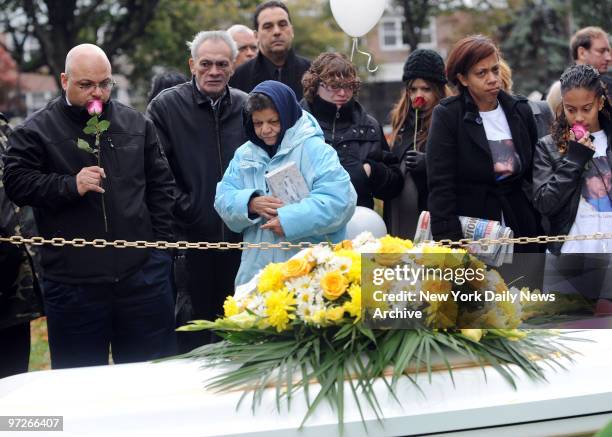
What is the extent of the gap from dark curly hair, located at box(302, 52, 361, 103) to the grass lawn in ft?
11.8

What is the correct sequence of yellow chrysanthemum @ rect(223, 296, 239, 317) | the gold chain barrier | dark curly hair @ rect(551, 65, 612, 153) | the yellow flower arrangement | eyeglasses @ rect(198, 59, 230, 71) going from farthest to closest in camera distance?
eyeglasses @ rect(198, 59, 230, 71)
dark curly hair @ rect(551, 65, 612, 153)
the gold chain barrier
yellow chrysanthemum @ rect(223, 296, 239, 317)
the yellow flower arrangement

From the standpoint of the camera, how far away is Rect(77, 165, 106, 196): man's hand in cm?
534

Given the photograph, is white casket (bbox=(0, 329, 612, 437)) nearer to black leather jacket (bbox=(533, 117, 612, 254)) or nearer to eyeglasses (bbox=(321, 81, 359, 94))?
black leather jacket (bbox=(533, 117, 612, 254))

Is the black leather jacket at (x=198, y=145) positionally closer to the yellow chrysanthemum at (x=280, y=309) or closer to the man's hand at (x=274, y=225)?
the man's hand at (x=274, y=225)

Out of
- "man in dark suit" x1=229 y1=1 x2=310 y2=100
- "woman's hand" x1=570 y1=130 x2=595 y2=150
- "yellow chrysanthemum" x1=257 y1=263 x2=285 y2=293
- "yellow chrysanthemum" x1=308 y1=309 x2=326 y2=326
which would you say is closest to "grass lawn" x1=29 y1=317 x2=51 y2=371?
"man in dark suit" x1=229 y1=1 x2=310 y2=100

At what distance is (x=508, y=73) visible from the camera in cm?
679

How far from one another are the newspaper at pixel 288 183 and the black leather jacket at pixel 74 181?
0.82 m

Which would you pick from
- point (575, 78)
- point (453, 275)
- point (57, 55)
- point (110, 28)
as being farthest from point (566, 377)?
point (110, 28)

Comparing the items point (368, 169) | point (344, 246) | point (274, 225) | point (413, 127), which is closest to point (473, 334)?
point (344, 246)

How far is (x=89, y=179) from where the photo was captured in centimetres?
534

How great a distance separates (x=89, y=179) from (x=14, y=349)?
122 cm

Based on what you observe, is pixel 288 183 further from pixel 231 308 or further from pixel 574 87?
pixel 574 87

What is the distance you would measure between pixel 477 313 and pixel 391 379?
466mm

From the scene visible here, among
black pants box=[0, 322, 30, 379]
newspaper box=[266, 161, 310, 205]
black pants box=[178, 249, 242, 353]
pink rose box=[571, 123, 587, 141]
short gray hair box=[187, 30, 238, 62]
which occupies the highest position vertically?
short gray hair box=[187, 30, 238, 62]
